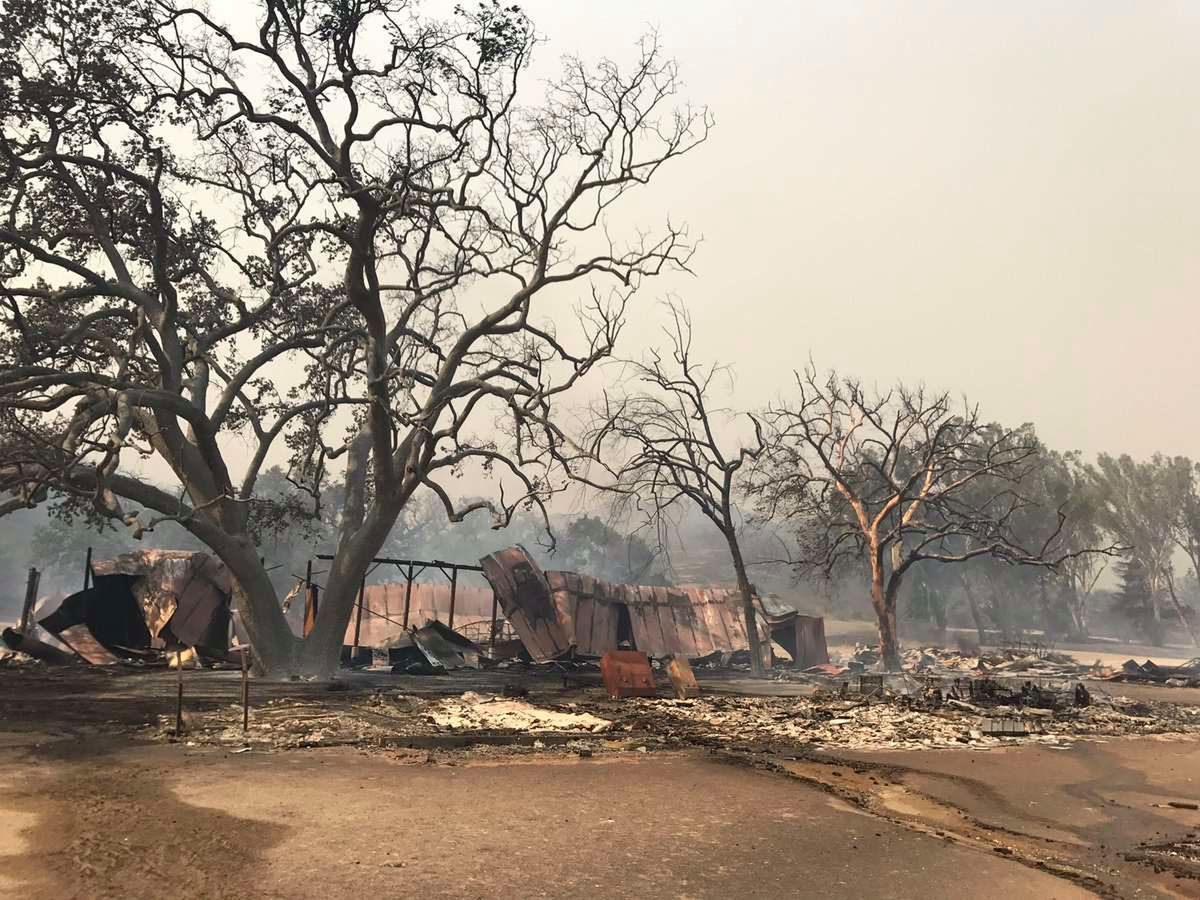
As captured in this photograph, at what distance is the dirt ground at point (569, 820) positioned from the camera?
500cm

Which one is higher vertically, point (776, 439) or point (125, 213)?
point (125, 213)

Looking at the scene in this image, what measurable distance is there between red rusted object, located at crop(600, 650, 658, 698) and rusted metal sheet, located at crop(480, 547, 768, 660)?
27.3ft

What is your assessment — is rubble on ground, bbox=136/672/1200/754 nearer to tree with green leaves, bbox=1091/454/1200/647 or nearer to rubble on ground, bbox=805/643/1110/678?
rubble on ground, bbox=805/643/1110/678

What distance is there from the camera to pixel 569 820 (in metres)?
6.49

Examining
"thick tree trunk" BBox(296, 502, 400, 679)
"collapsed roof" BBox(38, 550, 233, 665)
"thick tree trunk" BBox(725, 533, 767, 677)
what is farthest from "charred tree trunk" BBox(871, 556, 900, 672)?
"collapsed roof" BBox(38, 550, 233, 665)

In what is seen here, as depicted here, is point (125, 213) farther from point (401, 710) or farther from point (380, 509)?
point (401, 710)

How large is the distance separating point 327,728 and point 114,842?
18.1ft

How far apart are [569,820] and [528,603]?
20185 mm

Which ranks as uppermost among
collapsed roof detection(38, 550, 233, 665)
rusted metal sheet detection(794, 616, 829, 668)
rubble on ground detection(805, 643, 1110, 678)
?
collapsed roof detection(38, 550, 233, 665)

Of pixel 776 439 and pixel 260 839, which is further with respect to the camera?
pixel 776 439

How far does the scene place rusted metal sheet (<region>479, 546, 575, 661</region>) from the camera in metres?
25.9

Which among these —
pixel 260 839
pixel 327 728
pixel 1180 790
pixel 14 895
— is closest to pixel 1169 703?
pixel 1180 790

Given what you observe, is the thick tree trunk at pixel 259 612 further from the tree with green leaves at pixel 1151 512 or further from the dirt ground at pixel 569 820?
the tree with green leaves at pixel 1151 512

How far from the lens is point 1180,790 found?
909 cm
